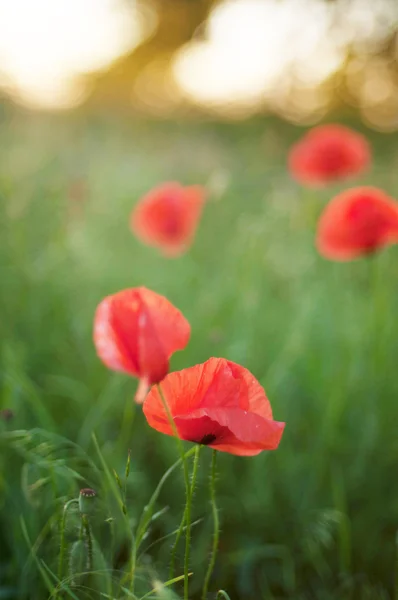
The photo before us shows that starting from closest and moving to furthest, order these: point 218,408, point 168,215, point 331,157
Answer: point 218,408 < point 168,215 < point 331,157

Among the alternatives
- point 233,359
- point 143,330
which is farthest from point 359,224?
point 143,330

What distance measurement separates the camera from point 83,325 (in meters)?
1.45

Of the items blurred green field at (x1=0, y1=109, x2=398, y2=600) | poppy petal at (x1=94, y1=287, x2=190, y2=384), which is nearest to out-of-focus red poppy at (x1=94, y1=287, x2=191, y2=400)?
poppy petal at (x1=94, y1=287, x2=190, y2=384)

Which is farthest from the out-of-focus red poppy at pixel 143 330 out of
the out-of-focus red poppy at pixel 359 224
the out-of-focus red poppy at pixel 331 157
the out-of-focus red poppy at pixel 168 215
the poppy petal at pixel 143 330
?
the out-of-focus red poppy at pixel 331 157

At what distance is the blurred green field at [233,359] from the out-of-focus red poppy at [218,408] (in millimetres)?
153

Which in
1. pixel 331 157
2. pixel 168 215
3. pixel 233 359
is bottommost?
pixel 233 359

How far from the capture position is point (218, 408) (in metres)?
0.53

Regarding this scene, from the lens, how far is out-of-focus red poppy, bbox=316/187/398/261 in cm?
113

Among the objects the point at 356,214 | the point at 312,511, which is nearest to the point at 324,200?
the point at 356,214

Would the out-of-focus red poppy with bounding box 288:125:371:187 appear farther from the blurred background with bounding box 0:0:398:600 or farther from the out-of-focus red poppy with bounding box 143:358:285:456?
the out-of-focus red poppy with bounding box 143:358:285:456

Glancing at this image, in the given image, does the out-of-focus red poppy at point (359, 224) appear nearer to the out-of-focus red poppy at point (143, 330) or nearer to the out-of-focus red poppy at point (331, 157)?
the out-of-focus red poppy at point (331, 157)

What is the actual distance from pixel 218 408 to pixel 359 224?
74 cm

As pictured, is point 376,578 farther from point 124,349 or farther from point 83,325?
point 83,325

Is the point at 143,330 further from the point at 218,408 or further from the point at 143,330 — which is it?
the point at 218,408
